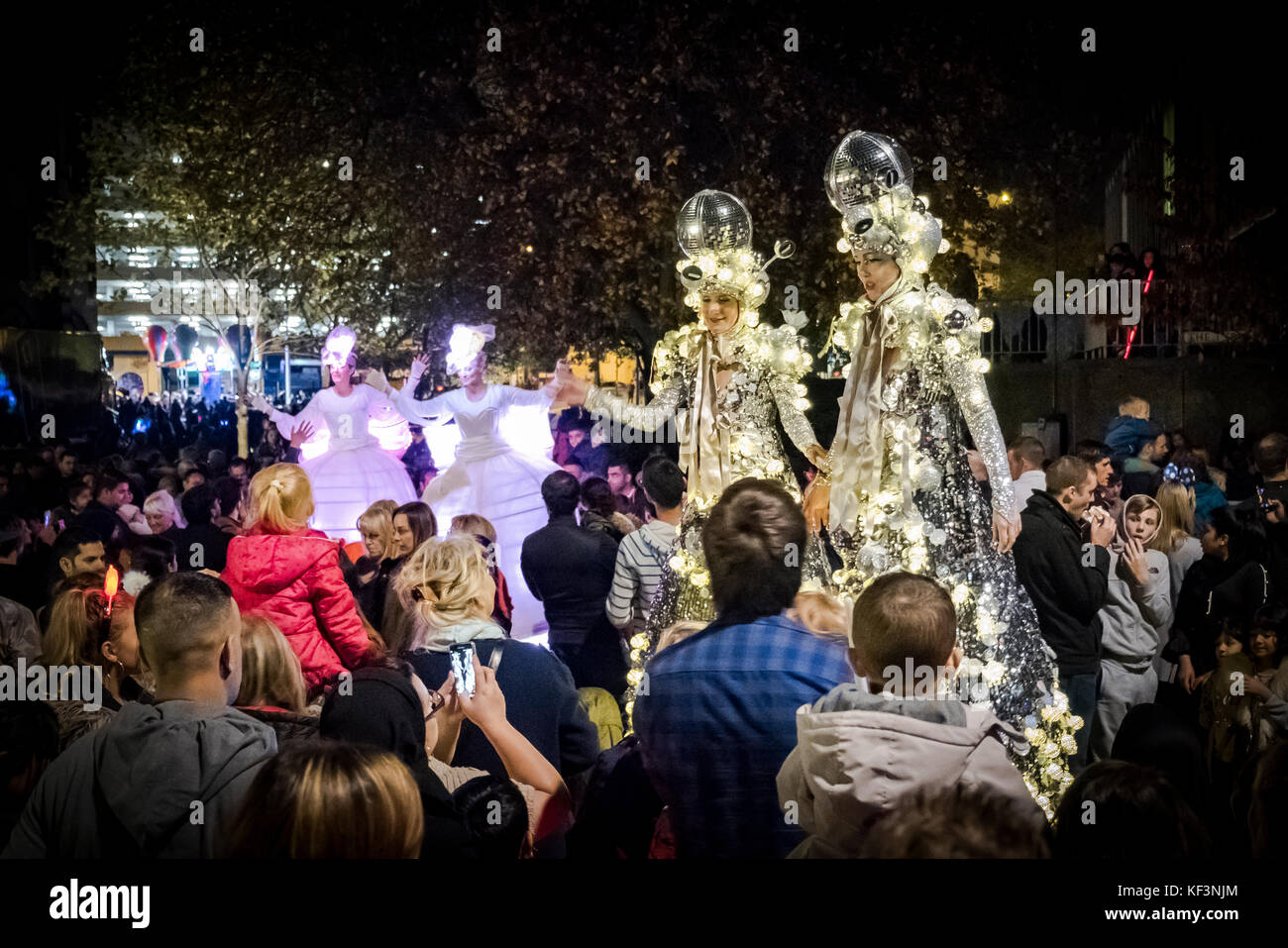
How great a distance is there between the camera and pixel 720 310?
643 centimetres

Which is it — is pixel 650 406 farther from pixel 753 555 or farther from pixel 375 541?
pixel 753 555

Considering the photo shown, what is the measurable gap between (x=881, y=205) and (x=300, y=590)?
2.73 metres

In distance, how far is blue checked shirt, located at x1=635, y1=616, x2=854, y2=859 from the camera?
3209mm

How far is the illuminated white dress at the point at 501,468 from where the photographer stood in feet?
28.9

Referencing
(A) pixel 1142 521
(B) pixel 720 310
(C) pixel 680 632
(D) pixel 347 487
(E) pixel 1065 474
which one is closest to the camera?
(C) pixel 680 632

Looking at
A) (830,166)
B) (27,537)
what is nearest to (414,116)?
(27,537)

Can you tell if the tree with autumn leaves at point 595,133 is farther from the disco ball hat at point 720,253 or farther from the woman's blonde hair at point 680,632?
the woman's blonde hair at point 680,632

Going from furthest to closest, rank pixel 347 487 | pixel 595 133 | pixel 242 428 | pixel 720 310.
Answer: pixel 242 428 → pixel 595 133 → pixel 347 487 → pixel 720 310

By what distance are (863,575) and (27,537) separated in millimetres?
4842

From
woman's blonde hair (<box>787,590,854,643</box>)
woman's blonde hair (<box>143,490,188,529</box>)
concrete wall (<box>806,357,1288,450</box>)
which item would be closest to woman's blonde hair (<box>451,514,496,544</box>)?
woman's blonde hair (<box>787,590,854,643</box>)

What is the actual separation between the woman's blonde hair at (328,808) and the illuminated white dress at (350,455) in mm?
6940

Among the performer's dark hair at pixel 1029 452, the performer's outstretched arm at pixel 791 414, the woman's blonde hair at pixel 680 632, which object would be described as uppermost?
the performer's outstretched arm at pixel 791 414

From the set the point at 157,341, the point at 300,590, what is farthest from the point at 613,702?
the point at 157,341

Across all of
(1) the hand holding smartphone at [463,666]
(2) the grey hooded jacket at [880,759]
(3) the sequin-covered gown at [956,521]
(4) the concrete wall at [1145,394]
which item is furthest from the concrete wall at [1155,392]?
(2) the grey hooded jacket at [880,759]
